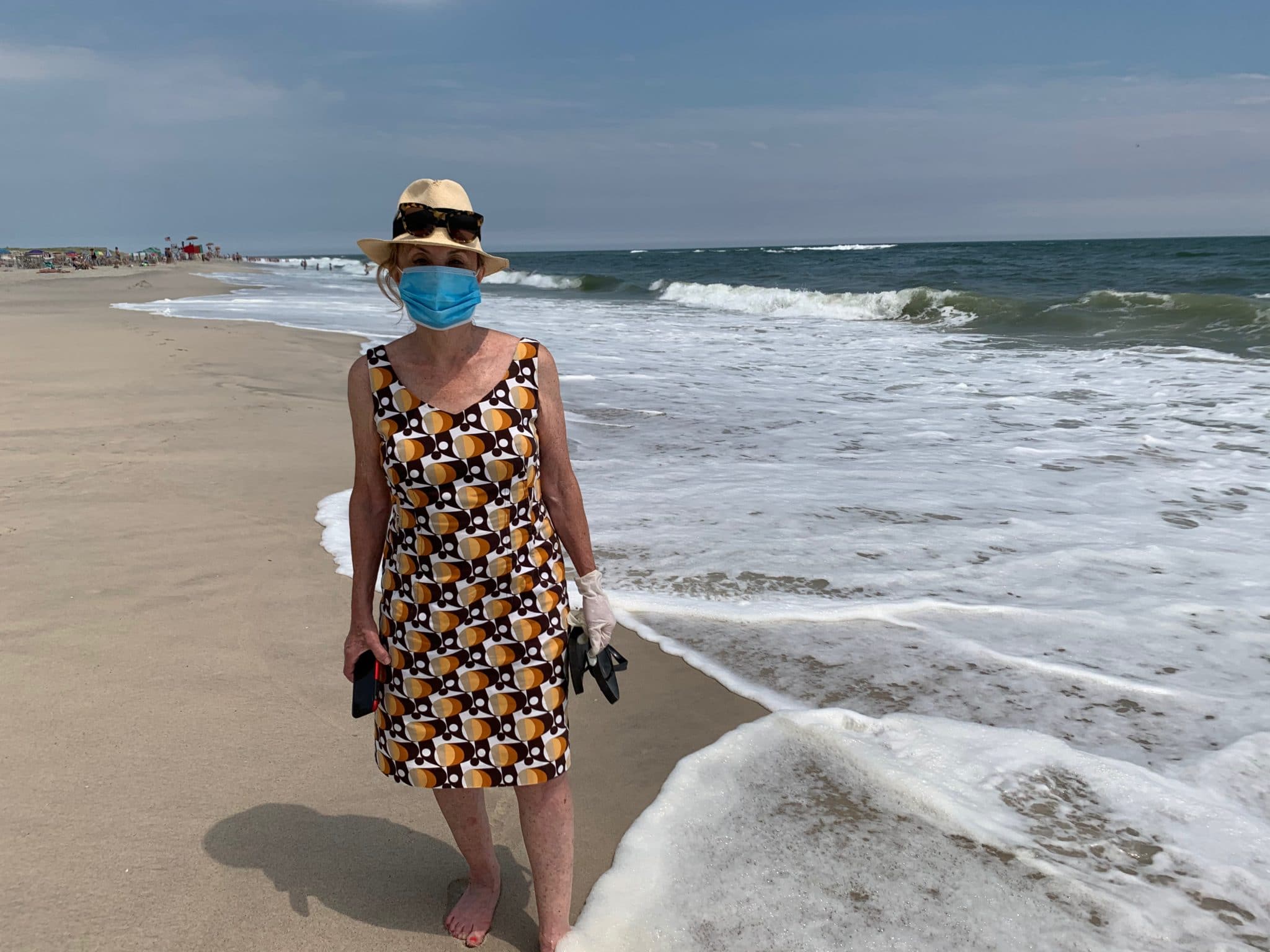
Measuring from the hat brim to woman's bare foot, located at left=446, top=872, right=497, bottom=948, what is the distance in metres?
1.63

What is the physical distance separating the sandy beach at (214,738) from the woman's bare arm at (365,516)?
75 cm

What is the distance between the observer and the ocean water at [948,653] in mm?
2572

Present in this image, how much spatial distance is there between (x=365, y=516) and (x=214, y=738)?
1.48 metres

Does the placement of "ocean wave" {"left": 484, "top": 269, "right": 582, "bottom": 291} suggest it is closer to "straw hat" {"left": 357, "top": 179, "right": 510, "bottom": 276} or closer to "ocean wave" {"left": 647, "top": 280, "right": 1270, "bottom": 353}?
"ocean wave" {"left": 647, "top": 280, "right": 1270, "bottom": 353}

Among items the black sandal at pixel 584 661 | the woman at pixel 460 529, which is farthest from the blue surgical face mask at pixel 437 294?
the black sandal at pixel 584 661

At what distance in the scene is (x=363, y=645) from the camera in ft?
7.48

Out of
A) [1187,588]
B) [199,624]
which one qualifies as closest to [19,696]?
[199,624]

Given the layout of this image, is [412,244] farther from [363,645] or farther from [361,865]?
[361,865]

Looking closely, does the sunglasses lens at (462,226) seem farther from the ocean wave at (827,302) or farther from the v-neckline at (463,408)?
the ocean wave at (827,302)

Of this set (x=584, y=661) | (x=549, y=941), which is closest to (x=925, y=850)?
(x=549, y=941)

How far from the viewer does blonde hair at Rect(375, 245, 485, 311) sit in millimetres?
2152

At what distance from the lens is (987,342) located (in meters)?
18.2

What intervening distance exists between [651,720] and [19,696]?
2.31 metres

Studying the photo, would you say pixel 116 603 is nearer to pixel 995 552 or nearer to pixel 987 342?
pixel 995 552
